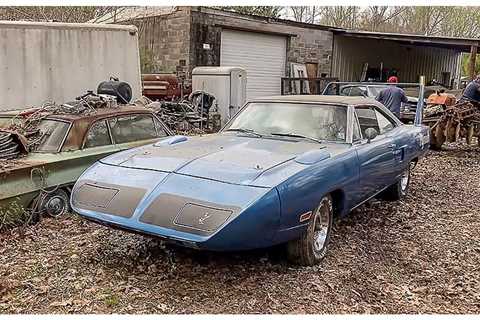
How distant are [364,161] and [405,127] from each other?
2.07 m

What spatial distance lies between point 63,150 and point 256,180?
303 centimetres

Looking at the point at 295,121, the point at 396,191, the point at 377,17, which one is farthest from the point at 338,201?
the point at 377,17

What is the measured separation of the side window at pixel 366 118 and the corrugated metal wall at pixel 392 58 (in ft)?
53.6

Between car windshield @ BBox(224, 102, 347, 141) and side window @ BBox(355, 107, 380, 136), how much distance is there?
10.1 inches

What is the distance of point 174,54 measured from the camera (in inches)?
640

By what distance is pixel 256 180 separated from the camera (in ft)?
12.1

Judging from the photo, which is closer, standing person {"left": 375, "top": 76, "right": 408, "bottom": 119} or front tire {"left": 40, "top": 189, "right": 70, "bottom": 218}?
front tire {"left": 40, "top": 189, "right": 70, "bottom": 218}

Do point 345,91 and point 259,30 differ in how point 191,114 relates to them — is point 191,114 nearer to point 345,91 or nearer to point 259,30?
point 345,91

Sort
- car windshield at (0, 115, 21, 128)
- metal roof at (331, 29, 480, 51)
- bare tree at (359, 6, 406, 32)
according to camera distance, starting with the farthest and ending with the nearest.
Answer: bare tree at (359, 6, 406, 32) → metal roof at (331, 29, 480, 51) → car windshield at (0, 115, 21, 128)

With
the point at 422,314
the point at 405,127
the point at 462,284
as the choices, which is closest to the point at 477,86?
the point at 405,127

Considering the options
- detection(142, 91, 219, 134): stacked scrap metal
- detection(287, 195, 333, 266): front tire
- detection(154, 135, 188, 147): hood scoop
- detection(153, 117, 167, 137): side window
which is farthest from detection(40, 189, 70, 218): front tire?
detection(142, 91, 219, 134): stacked scrap metal

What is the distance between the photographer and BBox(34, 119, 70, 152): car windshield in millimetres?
5809

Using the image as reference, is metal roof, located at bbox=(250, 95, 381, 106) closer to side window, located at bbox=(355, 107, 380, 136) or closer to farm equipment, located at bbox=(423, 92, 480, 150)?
side window, located at bbox=(355, 107, 380, 136)

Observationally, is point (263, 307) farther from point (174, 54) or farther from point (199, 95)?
point (174, 54)
